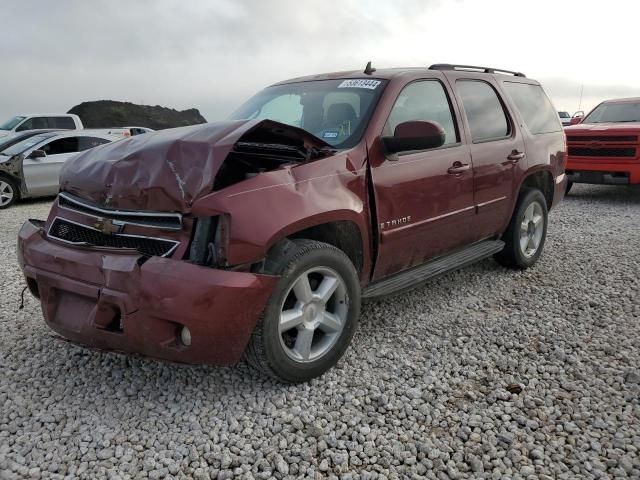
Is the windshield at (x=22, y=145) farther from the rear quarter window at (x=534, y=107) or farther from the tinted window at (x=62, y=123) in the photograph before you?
the rear quarter window at (x=534, y=107)

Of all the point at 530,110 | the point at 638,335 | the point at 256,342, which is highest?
the point at 530,110

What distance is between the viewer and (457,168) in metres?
3.97

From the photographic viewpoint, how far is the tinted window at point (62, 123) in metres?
17.2

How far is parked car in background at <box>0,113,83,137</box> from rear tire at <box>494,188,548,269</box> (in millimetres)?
15380

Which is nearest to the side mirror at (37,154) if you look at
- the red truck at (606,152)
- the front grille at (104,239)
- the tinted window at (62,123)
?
the tinted window at (62,123)

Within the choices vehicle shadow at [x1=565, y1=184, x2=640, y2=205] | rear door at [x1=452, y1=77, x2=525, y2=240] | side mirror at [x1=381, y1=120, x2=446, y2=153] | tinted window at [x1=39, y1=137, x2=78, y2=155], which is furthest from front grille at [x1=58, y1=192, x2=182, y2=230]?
vehicle shadow at [x1=565, y1=184, x2=640, y2=205]

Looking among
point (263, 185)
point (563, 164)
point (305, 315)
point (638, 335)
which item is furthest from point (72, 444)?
point (563, 164)

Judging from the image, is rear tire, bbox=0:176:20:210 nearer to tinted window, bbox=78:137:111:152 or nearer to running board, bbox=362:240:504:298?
tinted window, bbox=78:137:111:152

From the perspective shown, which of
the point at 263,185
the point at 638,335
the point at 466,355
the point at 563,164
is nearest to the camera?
the point at 263,185

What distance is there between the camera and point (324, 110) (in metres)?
3.76

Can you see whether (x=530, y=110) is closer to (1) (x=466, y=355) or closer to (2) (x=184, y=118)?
(1) (x=466, y=355)

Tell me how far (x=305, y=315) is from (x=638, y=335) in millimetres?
2455

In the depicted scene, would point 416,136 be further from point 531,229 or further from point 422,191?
point 531,229

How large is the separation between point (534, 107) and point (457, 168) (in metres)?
1.89
